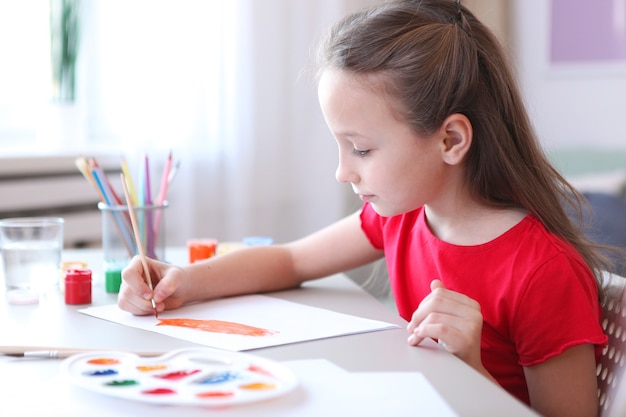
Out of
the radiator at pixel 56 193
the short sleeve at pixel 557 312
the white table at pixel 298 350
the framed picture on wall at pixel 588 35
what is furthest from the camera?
the framed picture on wall at pixel 588 35

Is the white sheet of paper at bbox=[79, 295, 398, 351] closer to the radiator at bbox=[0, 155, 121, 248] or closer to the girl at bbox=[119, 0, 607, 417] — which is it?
the girl at bbox=[119, 0, 607, 417]

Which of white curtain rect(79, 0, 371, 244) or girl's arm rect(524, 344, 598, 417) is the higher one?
white curtain rect(79, 0, 371, 244)

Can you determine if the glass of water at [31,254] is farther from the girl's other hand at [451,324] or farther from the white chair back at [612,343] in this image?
the white chair back at [612,343]

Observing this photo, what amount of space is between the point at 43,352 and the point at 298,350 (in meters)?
0.23

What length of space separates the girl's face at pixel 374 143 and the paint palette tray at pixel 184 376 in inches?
11.8

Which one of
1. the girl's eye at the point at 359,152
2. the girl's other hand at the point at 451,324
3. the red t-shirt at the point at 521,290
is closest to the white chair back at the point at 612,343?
the red t-shirt at the point at 521,290

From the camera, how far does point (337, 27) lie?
1038 millimetres

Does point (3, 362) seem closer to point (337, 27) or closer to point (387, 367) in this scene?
point (387, 367)

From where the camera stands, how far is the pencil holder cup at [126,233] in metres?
1.14

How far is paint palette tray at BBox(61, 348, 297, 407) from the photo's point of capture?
61 cm

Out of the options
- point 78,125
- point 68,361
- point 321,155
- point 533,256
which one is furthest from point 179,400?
point 321,155

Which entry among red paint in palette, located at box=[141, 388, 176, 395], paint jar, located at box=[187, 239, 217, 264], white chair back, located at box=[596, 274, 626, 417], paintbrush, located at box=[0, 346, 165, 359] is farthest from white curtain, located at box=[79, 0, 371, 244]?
red paint in palette, located at box=[141, 388, 176, 395]

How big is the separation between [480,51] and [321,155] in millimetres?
1587

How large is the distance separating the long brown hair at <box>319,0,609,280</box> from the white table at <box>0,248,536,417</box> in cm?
21
